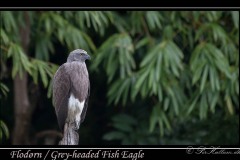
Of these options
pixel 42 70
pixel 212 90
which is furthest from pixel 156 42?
pixel 42 70

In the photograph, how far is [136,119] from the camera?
746 centimetres

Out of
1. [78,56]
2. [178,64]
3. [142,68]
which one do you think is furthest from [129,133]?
[78,56]

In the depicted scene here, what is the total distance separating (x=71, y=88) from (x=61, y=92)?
2.0 inches

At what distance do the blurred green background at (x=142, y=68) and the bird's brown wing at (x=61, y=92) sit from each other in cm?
263

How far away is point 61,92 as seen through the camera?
3.43 meters

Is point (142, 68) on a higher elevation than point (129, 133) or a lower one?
higher

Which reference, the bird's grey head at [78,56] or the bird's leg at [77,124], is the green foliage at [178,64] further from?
the bird's grey head at [78,56]

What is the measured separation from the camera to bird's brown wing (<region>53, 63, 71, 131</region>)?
334 cm

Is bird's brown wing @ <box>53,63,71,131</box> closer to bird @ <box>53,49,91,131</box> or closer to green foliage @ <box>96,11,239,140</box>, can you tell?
bird @ <box>53,49,91,131</box>

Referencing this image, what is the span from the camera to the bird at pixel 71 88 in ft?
10.7

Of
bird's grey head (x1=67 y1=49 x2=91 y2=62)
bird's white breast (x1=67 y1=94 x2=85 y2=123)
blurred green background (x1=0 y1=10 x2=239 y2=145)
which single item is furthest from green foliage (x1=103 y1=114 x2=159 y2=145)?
bird's grey head (x1=67 y1=49 x2=91 y2=62)

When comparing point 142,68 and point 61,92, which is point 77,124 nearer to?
point 61,92

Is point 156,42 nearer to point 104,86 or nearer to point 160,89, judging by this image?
point 160,89

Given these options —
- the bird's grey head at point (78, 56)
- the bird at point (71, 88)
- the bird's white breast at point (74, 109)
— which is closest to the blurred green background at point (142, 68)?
the bird's white breast at point (74, 109)
